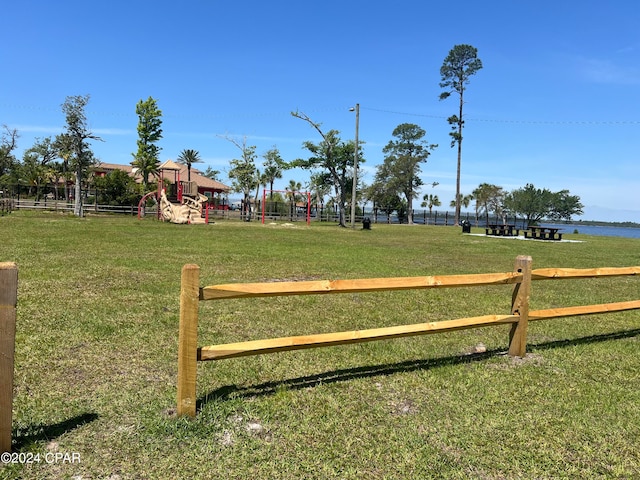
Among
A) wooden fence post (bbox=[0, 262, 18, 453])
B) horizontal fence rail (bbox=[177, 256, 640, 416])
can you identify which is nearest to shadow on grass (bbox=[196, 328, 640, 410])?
horizontal fence rail (bbox=[177, 256, 640, 416])

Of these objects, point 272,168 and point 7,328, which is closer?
point 7,328

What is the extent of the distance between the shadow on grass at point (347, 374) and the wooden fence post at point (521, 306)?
24 centimetres

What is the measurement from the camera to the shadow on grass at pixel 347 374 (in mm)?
3545

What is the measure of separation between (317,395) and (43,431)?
196 cm

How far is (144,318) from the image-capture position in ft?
17.9

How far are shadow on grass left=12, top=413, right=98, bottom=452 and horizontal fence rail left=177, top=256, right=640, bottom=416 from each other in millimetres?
677

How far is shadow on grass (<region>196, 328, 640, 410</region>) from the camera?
3.54 meters

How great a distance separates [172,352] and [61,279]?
4.19m

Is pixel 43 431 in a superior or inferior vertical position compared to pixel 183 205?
inferior

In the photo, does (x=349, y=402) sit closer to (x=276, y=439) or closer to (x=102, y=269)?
(x=276, y=439)

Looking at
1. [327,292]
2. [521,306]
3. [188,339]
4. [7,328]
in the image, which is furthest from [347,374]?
[7,328]

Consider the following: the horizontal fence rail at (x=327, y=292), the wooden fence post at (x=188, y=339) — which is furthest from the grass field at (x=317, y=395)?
the horizontal fence rail at (x=327, y=292)

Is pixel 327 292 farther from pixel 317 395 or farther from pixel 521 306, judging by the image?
pixel 521 306

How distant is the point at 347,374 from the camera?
161 inches
